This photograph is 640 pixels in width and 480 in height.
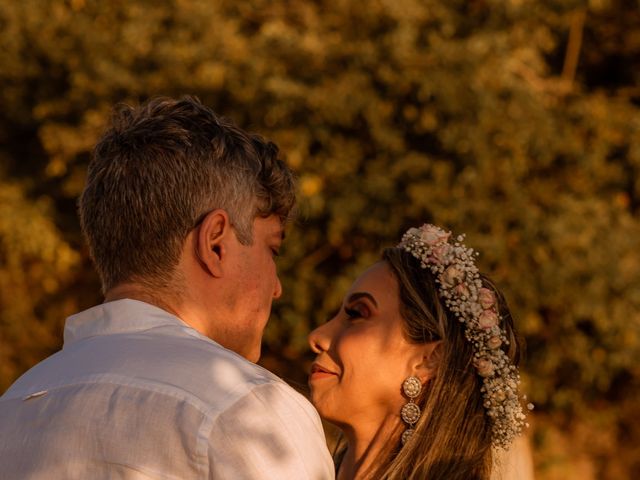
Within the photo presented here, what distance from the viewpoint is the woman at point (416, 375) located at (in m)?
3.51

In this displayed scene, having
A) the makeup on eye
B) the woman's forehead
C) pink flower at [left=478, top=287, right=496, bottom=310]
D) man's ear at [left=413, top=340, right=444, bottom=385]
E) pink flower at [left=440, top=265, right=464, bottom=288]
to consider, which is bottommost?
man's ear at [left=413, top=340, right=444, bottom=385]

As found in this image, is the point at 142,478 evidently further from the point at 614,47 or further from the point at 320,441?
the point at 614,47

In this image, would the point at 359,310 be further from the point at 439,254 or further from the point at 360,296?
the point at 439,254

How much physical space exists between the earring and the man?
3.90 ft

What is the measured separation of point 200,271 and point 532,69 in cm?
698

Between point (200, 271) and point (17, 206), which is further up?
point (200, 271)

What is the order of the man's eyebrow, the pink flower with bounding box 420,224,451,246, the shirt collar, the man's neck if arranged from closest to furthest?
the shirt collar, the man's neck, the man's eyebrow, the pink flower with bounding box 420,224,451,246

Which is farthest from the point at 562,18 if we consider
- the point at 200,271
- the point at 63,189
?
the point at 200,271

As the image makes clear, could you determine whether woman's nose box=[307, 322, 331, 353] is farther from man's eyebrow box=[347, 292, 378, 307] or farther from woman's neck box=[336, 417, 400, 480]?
woman's neck box=[336, 417, 400, 480]

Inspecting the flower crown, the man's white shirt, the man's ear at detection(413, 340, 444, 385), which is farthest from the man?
the flower crown

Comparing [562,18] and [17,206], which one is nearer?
[562,18]

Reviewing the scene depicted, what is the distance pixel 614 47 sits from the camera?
9406 mm

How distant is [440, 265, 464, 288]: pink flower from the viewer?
12.1 ft

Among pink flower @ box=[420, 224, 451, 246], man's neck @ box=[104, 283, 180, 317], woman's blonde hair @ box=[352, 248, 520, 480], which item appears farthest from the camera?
pink flower @ box=[420, 224, 451, 246]
